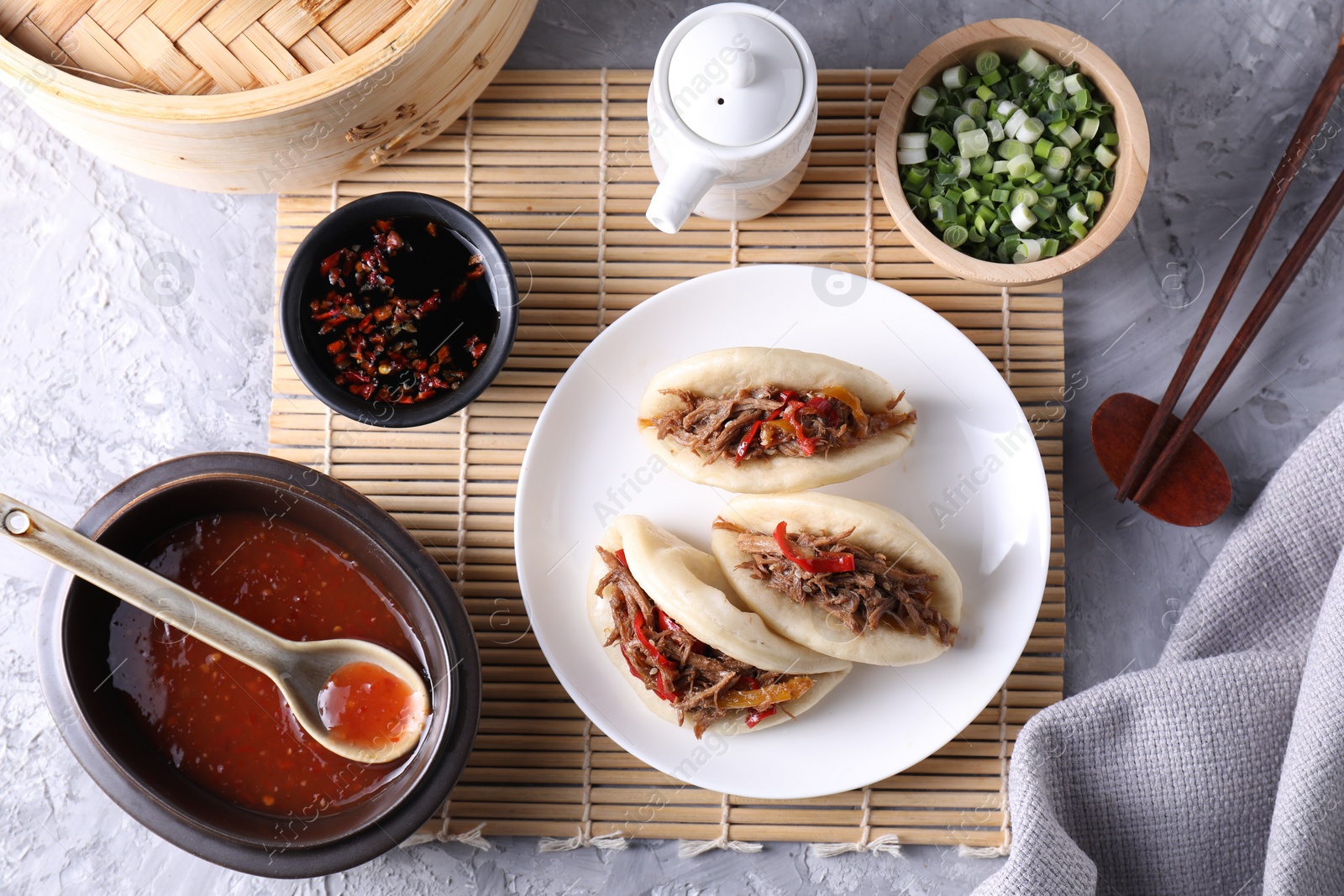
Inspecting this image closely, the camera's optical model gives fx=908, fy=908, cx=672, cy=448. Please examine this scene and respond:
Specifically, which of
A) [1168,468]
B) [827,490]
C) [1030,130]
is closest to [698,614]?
[827,490]

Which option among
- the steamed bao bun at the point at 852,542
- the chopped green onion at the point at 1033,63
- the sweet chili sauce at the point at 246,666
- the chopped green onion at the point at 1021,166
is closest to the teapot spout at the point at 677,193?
the steamed bao bun at the point at 852,542

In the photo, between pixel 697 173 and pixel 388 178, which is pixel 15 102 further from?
pixel 697 173

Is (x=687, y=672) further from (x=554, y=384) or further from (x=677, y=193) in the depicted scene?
(x=677, y=193)

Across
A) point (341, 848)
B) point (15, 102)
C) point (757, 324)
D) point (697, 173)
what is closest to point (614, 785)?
point (341, 848)

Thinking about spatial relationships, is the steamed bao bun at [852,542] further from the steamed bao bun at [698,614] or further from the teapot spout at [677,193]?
the teapot spout at [677,193]

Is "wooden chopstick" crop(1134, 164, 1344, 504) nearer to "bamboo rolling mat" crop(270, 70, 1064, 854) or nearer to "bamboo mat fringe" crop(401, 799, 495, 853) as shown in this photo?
"bamboo rolling mat" crop(270, 70, 1064, 854)
